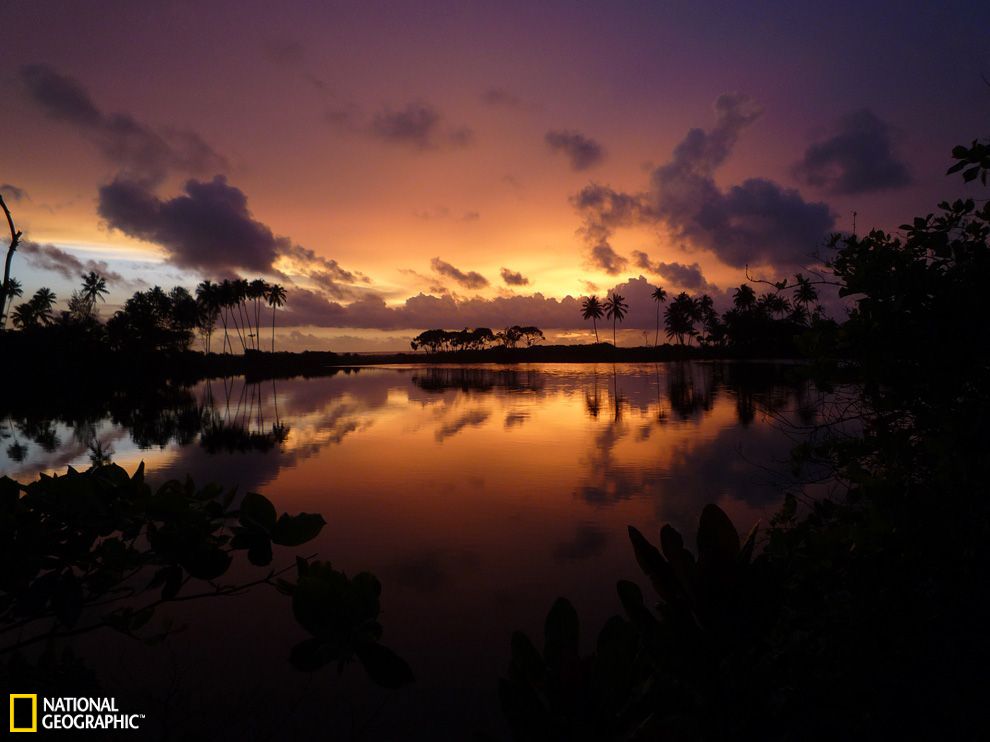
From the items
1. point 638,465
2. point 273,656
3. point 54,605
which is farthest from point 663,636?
point 638,465

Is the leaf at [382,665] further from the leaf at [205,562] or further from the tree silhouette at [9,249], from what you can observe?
the tree silhouette at [9,249]

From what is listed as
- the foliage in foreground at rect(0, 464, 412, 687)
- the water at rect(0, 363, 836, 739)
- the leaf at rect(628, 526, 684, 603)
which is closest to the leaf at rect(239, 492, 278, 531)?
the foliage in foreground at rect(0, 464, 412, 687)

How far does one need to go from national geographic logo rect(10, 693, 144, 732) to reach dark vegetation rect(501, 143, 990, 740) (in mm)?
2037

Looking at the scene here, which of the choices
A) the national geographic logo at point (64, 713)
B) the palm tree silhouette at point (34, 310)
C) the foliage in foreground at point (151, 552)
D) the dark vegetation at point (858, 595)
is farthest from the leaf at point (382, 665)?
the palm tree silhouette at point (34, 310)

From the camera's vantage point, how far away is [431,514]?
9422 millimetres

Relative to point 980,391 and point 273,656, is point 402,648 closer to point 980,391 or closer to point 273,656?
point 273,656

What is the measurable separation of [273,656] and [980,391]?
5812 mm

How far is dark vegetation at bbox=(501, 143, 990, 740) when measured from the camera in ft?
5.67

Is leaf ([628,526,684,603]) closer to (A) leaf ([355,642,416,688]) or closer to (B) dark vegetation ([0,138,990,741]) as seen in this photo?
(B) dark vegetation ([0,138,990,741])

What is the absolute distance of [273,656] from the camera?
201 inches

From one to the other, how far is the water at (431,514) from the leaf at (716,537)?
1.75m

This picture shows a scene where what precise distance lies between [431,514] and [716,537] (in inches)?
313

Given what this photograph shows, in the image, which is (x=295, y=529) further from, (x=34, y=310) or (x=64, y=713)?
(x=34, y=310)

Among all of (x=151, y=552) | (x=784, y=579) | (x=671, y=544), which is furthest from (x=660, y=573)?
(x=151, y=552)
